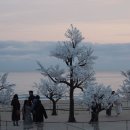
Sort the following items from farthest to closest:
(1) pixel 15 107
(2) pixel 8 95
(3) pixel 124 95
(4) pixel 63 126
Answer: (3) pixel 124 95 → (2) pixel 8 95 → (1) pixel 15 107 → (4) pixel 63 126

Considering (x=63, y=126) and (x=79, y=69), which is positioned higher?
(x=79, y=69)

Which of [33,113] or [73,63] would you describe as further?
[73,63]

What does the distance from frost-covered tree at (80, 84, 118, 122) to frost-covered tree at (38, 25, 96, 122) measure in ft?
8.21

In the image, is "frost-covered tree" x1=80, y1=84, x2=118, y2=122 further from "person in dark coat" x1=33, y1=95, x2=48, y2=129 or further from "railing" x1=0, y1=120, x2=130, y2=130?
"person in dark coat" x1=33, y1=95, x2=48, y2=129

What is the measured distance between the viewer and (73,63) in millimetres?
32188

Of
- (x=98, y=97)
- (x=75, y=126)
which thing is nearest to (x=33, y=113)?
(x=75, y=126)

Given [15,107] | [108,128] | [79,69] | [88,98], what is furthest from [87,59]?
[108,128]

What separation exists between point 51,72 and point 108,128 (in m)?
13.6

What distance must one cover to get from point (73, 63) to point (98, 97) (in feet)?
14.8

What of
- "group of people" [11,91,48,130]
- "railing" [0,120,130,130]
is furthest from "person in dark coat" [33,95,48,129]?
"railing" [0,120,130,130]

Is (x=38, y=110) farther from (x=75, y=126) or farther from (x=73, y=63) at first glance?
(x=73, y=63)

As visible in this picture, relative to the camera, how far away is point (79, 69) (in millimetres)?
31594

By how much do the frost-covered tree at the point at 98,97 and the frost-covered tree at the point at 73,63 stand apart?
2.50m

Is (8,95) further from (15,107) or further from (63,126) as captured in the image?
(63,126)
